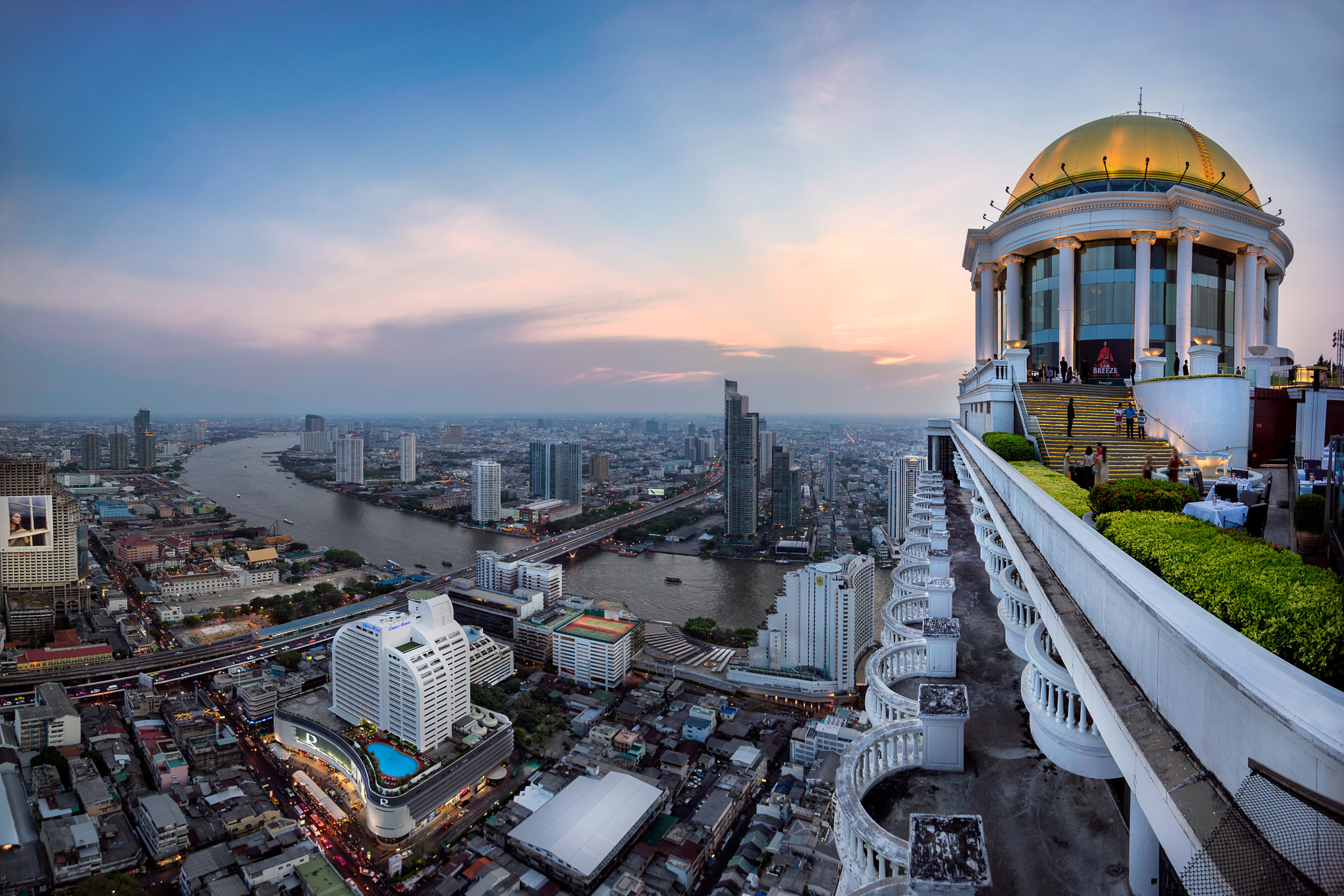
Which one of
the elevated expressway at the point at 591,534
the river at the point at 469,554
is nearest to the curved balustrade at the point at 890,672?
the river at the point at 469,554

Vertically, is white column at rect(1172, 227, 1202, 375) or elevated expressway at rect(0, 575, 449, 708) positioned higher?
white column at rect(1172, 227, 1202, 375)

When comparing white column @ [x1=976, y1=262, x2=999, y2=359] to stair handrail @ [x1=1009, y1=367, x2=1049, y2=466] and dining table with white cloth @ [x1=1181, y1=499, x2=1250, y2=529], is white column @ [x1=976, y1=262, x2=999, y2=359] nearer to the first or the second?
stair handrail @ [x1=1009, y1=367, x2=1049, y2=466]

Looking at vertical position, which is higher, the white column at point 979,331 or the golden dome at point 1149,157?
the golden dome at point 1149,157

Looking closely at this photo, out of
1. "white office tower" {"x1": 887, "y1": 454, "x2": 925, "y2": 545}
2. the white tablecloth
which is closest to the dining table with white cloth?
the white tablecloth

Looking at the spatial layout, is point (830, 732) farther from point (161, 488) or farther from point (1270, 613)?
point (161, 488)

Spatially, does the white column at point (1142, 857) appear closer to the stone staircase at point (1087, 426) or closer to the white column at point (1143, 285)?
the stone staircase at point (1087, 426)

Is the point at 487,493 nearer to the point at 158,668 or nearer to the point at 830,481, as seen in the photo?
the point at 158,668

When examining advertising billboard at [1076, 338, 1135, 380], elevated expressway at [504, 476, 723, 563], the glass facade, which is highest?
the glass facade
